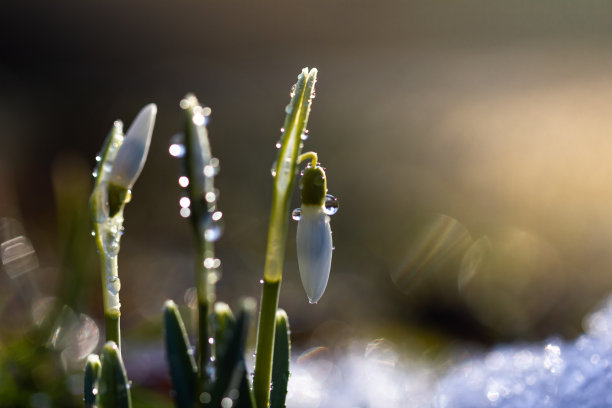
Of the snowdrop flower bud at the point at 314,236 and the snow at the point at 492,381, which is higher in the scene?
the snowdrop flower bud at the point at 314,236

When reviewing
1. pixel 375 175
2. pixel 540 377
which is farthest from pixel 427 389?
pixel 375 175

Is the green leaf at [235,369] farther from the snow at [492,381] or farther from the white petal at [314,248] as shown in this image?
the snow at [492,381]

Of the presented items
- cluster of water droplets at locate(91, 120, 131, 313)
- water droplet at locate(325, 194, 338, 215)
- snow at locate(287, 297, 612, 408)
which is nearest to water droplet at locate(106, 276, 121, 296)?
cluster of water droplets at locate(91, 120, 131, 313)

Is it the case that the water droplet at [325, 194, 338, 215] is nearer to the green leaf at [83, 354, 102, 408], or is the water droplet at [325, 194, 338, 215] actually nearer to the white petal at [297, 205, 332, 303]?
the white petal at [297, 205, 332, 303]

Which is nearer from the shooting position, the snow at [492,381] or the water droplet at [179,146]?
the water droplet at [179,146]

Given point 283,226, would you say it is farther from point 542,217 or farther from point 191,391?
point 542,217

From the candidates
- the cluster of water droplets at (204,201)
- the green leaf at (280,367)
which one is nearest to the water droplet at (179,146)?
the cluster of water droplets at (204,201)
